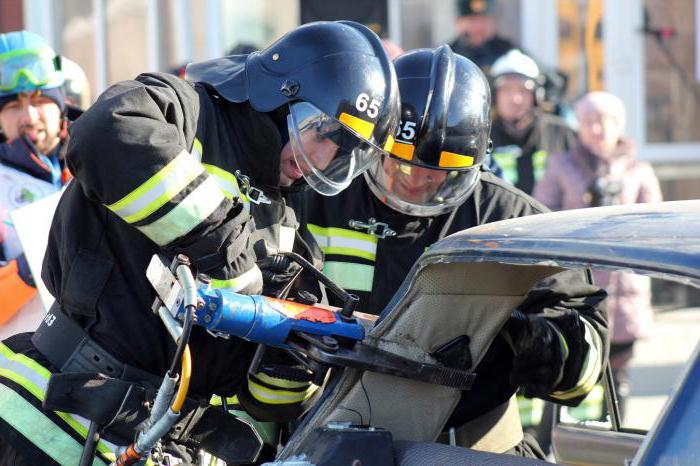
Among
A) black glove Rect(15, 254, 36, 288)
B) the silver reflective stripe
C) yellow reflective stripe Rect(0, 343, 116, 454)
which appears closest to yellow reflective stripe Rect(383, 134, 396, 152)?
the silver reflective stripe

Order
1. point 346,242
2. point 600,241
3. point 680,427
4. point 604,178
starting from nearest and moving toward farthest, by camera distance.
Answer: point 680,427, point 600,241, point 346,242, point 604,178

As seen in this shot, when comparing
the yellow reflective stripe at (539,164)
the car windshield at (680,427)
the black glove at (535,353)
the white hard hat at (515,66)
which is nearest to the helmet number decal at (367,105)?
the black glove at (535,353)

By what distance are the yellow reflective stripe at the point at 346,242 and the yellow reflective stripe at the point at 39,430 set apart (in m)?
1.01

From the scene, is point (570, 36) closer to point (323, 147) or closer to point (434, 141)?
point (434, 141)

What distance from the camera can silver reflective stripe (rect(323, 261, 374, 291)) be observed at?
11.4ft

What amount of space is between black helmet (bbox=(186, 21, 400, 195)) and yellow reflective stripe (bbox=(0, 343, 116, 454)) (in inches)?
30.8

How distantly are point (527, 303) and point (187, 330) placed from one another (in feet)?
4.18

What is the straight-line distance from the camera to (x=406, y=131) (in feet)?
11.2

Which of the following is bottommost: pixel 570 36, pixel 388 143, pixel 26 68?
pixel 570 36

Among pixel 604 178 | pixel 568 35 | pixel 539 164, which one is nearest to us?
pixel 604 178

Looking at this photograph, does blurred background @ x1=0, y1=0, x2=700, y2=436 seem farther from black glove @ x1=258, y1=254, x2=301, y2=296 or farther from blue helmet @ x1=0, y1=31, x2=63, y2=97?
black glove @ x1=258, y1=254, x2=301, y2=296

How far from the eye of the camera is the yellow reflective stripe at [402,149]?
Result: 3.41m

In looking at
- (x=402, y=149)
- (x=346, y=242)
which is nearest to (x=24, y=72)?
(x=346, y=242)

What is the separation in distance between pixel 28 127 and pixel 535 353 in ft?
8.49
